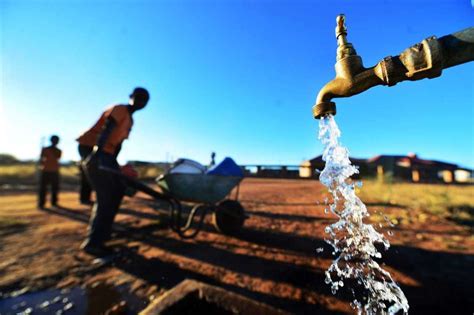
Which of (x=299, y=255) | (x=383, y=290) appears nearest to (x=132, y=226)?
(x=299, y=255)

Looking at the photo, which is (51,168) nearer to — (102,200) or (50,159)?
(50,159)

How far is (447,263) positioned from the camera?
9.73 feet

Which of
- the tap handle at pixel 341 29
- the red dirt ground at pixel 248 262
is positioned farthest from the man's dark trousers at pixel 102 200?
the tap handle at pixel 341 29

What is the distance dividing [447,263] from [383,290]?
129 centimetres

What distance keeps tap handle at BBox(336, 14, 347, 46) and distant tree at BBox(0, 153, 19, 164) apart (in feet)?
86.5

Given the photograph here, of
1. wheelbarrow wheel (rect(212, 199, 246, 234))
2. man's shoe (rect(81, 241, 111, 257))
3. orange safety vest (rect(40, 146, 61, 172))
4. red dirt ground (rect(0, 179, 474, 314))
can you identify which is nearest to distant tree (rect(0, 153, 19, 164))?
orange safety vest (rect(40, 146, 61, 172))

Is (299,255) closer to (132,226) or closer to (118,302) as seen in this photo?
(118,302)

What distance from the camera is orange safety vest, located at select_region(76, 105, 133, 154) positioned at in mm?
Answer: 3279

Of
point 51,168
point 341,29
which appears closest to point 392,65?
point 341,29

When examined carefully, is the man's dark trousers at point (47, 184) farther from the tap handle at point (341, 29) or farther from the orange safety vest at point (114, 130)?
the tap handle at point (341, 29)

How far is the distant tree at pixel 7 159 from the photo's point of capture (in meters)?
20.7

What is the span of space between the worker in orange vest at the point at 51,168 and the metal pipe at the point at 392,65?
7.69 m

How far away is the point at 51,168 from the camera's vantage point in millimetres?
7020

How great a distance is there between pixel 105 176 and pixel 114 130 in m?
0.59
